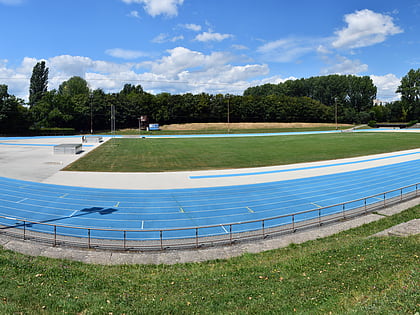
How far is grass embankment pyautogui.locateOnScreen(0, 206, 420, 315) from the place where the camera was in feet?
21.7

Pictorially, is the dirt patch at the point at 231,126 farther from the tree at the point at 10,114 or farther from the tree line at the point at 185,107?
the tree at the point at 10,114

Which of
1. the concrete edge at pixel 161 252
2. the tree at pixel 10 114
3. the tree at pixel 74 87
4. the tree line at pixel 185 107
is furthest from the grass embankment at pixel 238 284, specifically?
the tree at pixel 74 87

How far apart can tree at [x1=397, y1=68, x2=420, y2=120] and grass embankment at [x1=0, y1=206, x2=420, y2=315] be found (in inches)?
Answer: 5164

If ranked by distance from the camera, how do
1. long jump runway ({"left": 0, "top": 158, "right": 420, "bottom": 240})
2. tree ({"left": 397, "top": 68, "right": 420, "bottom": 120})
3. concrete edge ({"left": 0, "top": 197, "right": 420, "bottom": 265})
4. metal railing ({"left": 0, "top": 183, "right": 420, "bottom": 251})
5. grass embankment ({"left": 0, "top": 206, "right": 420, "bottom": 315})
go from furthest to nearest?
tree ({"left": 397, "top": 68, "right": 420, "bottom": 120})
long jump runway ({"left": 0, "top": 158, "right": 420, "bottom": 240})
metal railing ({"left": 0, "top": 183, "right": 420, "bottom": 251})
concrete edge ({"left": 0, "top": 197, "right": 420, "bottom": 265})
grass embankment ({"left": 0, "top": 206, "right": 420, "bottom": 315})

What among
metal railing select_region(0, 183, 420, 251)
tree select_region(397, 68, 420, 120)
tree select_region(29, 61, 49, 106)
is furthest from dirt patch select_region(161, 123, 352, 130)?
metal railing select_region(0, 183, 420, 251)

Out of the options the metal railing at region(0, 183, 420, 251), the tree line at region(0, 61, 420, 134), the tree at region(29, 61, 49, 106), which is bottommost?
the metal railing at region(0, 183, 420, 251)

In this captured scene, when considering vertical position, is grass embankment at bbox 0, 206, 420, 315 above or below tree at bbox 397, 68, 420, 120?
below

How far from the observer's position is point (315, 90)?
156 metres

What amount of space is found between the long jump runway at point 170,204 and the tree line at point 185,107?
240 ft

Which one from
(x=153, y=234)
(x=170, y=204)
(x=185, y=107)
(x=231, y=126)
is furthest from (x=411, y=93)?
(x=153, y=234)

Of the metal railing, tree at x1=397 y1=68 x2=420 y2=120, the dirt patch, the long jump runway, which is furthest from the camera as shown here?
tree at x1=397 y1=68 x2=420 y2=120

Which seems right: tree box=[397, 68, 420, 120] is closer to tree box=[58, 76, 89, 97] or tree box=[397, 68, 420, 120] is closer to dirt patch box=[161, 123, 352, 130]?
dirt patch box=[161, 123, 352, 130]

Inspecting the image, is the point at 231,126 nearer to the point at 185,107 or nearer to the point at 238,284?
the point at 185,107

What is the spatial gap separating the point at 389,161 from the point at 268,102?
89.3m
